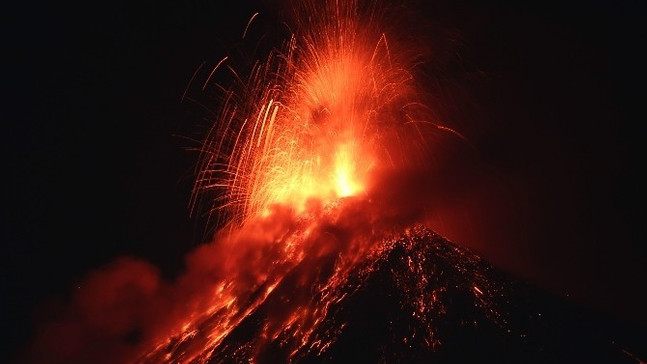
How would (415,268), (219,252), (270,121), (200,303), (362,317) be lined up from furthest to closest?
(219,252) < (200,303) < (270,121) < (415,268) < (362,317)

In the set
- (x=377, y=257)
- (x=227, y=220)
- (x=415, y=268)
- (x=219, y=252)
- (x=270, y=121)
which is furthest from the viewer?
(x=219, y=252)

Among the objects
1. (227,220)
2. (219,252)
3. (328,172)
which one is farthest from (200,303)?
(328,172)

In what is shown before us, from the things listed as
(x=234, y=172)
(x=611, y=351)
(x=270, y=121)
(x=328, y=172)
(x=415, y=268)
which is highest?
(x=270, y=121)

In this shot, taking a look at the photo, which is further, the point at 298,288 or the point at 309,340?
the point at 298,288

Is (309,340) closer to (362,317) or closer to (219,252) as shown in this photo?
(362,317)

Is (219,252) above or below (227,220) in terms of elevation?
below

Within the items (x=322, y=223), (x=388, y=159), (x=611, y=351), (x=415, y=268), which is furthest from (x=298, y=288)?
(x=611, y=351)

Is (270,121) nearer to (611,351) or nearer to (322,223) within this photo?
(322,223)
